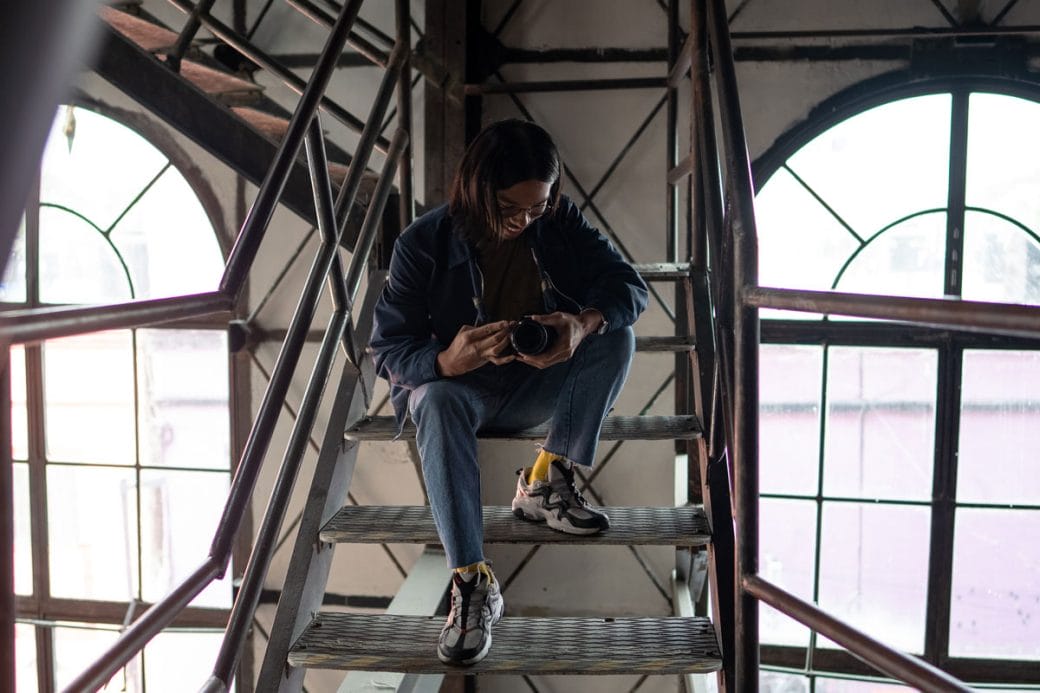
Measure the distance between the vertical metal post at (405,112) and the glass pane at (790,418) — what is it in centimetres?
176

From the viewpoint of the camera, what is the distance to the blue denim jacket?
187cm

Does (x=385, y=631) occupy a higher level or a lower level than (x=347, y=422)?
lower

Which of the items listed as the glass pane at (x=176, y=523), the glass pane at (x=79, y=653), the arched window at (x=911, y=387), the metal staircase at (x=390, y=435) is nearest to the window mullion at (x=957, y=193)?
the arched window at (x=911, y=387)

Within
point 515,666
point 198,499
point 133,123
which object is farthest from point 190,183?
point 515,666

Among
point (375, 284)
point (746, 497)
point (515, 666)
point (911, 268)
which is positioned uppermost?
point (911, 268)

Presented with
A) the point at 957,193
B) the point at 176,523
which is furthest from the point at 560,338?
the point at 176,523

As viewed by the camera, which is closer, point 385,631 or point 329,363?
point 385,631

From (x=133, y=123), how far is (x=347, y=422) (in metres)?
2.47

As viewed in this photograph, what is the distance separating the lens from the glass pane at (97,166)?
401cm

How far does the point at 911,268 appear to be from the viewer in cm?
365

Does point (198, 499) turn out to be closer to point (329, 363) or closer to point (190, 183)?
point (190, 183)

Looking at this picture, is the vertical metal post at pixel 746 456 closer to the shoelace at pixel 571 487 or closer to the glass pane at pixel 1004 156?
the shoelace at pixel 571 487

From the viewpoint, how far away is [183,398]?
4.15m

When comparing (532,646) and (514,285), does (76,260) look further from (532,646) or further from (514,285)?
(532,646)
